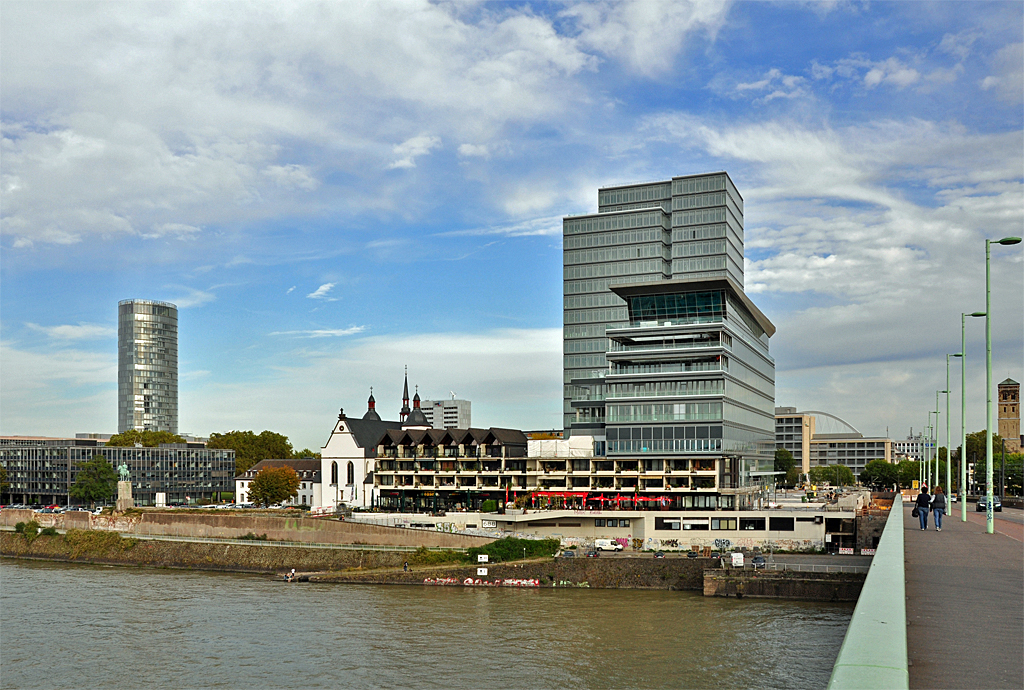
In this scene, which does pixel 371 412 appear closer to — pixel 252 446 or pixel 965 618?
pixel 252 446

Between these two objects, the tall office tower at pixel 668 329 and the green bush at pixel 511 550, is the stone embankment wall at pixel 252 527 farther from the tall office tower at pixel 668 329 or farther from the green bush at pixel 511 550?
the tall office tower at pixel 668 329

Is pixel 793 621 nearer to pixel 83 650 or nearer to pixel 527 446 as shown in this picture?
pixel 83 650

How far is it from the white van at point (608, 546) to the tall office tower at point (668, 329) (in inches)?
866

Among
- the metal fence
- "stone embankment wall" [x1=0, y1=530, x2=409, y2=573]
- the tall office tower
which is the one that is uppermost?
the tall office tower

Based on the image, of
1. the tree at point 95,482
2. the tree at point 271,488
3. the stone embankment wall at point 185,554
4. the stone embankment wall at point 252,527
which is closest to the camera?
the stone embankment wall at point 185,554

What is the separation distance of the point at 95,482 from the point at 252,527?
62.5 meters

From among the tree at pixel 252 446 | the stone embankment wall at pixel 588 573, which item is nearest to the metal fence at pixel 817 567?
the stone embankment wall at pixel 588 573

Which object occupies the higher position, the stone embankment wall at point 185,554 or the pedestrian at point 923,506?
the pedestrian at point 923,506

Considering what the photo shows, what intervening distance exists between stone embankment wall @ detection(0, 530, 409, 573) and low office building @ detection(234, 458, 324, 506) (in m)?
43.2

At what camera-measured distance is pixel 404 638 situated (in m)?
53.3

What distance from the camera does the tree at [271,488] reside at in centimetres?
13812

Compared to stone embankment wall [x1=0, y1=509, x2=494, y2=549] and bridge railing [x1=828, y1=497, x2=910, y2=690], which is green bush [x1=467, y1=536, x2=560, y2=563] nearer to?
stone embankment wall [x1=0, y1=509, x2=494, y2=549]

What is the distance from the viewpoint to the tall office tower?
108250 millimetres

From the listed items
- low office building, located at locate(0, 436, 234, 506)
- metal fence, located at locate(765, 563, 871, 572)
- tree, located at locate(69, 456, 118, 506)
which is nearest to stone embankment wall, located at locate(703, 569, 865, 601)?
metal fence, located at locate(765, 563, 871, 572)
